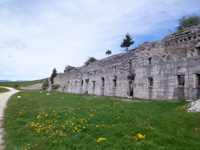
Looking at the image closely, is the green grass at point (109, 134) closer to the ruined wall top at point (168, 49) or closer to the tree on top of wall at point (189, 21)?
the ruined wall top at point (168, 49)

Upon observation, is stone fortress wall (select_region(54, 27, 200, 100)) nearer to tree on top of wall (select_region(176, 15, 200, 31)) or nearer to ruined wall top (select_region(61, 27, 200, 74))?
ruined wall top (select_region(61, 27, 200, 74))

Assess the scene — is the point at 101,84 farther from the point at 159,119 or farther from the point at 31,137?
the point at 31,137

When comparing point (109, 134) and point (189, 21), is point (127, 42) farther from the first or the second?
point (109, 134)

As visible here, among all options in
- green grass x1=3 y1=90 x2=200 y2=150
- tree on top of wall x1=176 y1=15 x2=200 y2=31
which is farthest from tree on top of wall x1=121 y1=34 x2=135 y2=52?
green grass x1=3 y1=90 x2=200 y2=150

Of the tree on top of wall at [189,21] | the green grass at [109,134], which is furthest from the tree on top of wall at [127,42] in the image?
the green grass at [109,134]

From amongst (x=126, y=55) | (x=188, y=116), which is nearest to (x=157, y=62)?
(x=126, y=55)

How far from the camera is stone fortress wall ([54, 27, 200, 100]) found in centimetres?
1225

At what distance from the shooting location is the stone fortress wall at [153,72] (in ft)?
40.2

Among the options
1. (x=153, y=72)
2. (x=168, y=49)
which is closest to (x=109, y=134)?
(x=153, y=72)

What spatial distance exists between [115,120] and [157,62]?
879cm

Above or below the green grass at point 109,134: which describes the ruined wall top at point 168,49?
above

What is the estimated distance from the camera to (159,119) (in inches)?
309

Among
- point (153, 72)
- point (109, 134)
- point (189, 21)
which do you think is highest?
point (189, 21)

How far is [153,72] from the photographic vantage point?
15000mm
